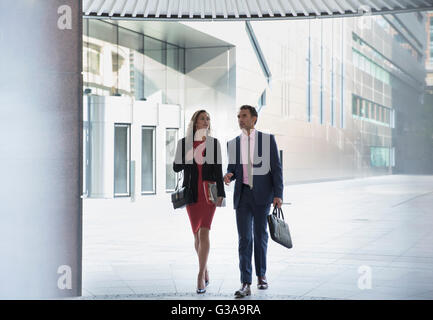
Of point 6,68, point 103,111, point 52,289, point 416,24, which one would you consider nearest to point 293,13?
point 6,68

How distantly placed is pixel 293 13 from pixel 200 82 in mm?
26287

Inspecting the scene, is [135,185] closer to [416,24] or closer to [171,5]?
[171,5]

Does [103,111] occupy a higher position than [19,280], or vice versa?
[103,111]

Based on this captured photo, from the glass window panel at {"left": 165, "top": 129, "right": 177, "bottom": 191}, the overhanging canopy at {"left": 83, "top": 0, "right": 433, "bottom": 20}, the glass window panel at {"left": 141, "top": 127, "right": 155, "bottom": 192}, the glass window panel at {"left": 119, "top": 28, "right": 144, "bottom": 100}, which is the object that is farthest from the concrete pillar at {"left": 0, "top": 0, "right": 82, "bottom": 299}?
the glass window panel at {"left": 165, "top": 129, "right": 177, "bottom": 191}

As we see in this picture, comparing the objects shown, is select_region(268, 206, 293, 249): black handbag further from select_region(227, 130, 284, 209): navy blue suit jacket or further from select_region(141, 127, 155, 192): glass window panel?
select_region(141, 127, 155, 192): glass window panel

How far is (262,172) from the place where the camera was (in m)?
6.43

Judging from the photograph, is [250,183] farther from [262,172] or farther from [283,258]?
[283,258]

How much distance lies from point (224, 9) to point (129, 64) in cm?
2311

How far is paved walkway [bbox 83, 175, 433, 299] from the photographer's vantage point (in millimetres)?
7105

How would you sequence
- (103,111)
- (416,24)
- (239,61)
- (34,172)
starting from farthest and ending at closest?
(416,24) → (239,61) → (103,111) → (34,172)

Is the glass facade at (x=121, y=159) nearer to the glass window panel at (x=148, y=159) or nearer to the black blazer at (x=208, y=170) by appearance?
the glass window panel at (x=148, y=159)

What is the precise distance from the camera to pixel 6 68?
5977 mm

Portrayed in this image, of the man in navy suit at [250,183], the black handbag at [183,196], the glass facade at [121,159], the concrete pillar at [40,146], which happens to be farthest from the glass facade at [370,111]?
the concrete pillar at [40,146]

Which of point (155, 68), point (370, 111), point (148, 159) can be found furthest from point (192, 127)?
point (370, 111)
